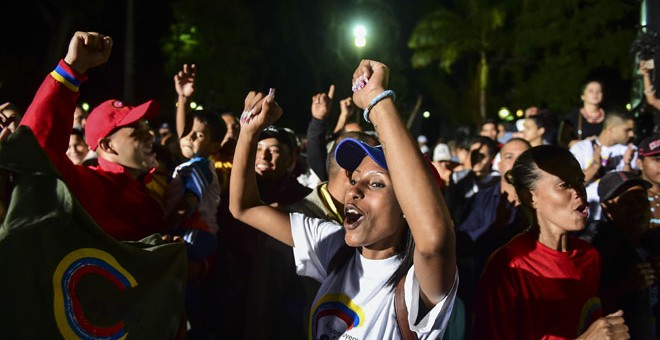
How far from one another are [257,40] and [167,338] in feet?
98.5

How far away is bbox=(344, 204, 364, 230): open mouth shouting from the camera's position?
250 centimetres

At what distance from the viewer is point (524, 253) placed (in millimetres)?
3002

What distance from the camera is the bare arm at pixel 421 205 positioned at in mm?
2002

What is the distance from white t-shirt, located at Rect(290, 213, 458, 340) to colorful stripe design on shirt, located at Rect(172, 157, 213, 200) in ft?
4.71

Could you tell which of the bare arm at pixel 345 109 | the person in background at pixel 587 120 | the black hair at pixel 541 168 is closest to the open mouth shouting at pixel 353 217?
the black hair at pixel 541 168

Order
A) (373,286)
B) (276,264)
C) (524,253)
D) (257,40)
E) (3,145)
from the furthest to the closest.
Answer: (257,40) < (276,264) < (524,253) < (373,286) < (3,145)

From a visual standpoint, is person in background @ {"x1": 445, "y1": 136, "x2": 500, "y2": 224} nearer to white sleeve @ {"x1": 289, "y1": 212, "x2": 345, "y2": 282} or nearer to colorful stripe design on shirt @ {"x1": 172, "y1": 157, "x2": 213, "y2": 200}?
colorful stripe design on shirt @ {"x1": 172, "y1": 157, "x2": 213, "y2": 200}

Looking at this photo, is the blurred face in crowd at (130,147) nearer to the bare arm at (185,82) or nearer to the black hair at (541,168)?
the bare arm at (185,82)

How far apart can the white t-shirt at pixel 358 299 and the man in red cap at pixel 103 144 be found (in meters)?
1.21

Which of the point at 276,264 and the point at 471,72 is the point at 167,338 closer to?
the point at 276,264

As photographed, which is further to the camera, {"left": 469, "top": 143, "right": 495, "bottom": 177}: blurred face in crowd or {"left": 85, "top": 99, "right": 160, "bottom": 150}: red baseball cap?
{"left": 469, "top": 143, "right": 495, "bottom": 177}: blurred face in crowd

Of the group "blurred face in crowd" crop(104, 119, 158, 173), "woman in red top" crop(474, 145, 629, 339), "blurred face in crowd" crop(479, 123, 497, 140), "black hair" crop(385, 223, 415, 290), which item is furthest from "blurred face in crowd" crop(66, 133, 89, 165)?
"blurred face in crowd" crop(479, 123, 497, 140)

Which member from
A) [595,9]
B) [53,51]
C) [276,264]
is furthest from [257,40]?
[276,264]

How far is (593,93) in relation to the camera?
25.1 feet
